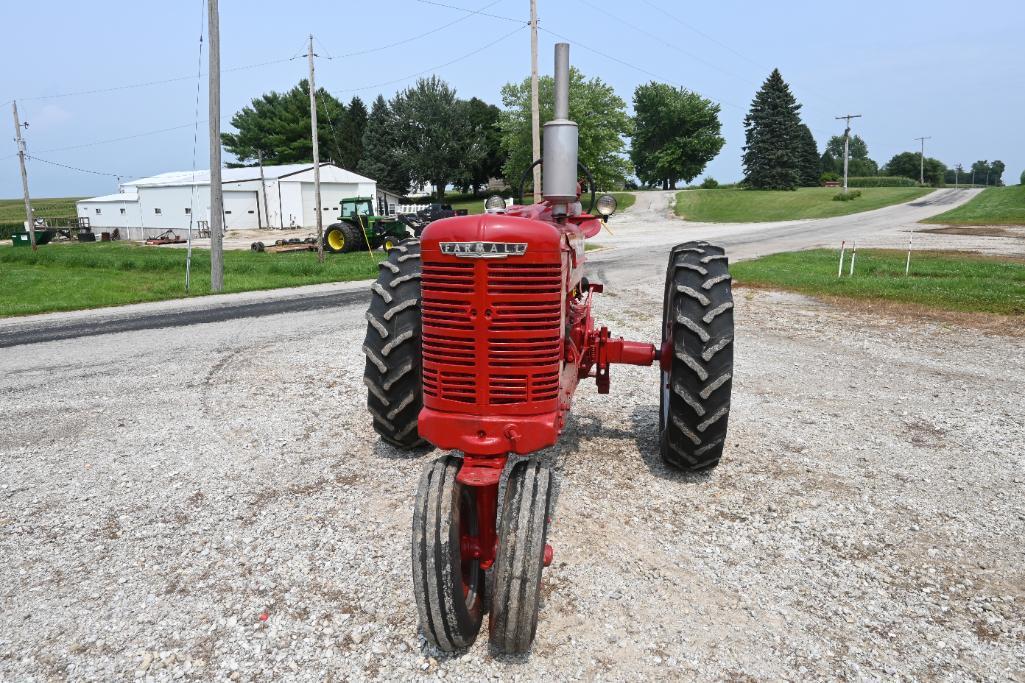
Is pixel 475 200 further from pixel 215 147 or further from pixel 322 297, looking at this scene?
pixel 322 297

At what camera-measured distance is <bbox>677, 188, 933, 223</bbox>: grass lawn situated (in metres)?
48.1

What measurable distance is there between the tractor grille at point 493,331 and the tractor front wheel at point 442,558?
1.19 ft

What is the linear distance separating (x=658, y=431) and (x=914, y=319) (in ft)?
23.0

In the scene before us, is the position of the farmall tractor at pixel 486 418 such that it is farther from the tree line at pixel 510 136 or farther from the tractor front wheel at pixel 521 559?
the tree line at pixel 510 136

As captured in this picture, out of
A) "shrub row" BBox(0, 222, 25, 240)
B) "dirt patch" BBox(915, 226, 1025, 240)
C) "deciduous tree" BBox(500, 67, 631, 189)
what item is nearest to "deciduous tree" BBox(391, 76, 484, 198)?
"deciduous tree" BBox(500, 67, 631, 189)

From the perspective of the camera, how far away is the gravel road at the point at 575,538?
9.90 ft

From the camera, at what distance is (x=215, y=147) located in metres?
16.1

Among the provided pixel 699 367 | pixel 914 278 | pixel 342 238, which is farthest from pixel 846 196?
pixel 699 367

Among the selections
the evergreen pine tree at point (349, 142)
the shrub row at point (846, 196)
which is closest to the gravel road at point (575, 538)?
the shrub row at point (846, 196)

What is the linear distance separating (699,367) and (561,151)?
5.25ft

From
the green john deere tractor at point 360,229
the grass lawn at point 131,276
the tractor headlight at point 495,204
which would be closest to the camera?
the tractor headlight at point 495,204

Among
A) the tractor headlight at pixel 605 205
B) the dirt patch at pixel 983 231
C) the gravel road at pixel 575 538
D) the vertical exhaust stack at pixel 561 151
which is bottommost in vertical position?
the gravel road at pixel 575 538

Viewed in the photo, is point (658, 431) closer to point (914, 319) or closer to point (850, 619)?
point (850, 619)

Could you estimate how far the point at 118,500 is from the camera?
4.57m
